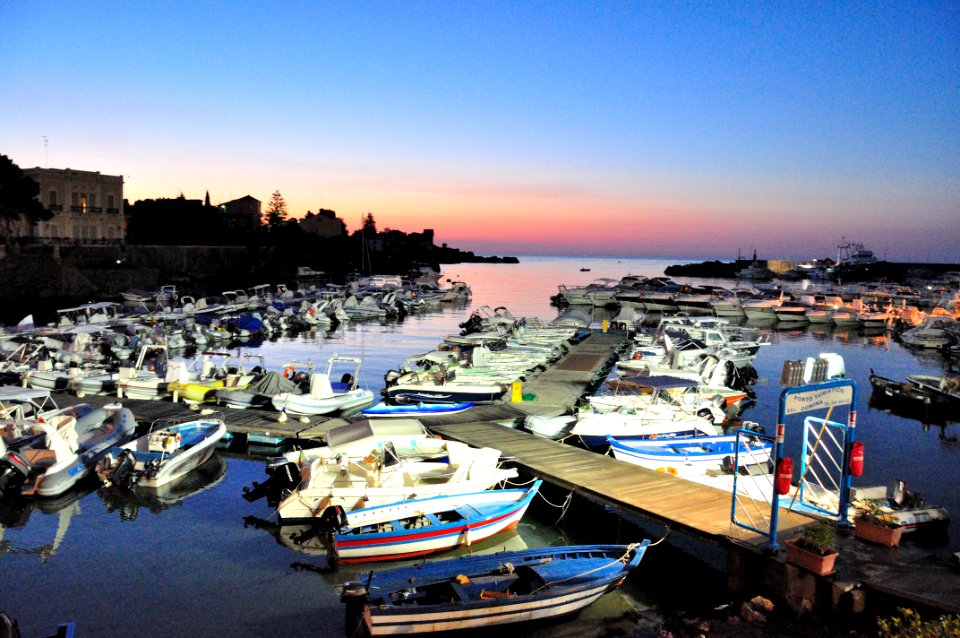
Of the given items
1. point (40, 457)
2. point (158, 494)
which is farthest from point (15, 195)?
point (158, 494)

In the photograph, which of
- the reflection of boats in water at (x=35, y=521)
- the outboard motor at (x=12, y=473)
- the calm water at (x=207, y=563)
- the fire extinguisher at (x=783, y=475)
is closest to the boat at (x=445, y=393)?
the calm water at (x=207, y=563)

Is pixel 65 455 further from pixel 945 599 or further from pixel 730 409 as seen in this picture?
pixel 730 409

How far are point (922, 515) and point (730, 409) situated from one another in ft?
39.9

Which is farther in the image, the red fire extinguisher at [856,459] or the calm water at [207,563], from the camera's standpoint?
the calm water at [207,563]

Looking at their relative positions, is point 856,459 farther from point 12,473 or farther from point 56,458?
point 12,473

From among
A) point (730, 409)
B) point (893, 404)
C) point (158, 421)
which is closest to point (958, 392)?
point (893, 404)

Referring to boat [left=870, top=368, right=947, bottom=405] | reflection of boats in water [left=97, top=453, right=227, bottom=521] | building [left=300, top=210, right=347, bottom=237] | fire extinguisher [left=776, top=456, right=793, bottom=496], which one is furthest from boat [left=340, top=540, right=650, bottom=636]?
building [left=300, top=210, right=347, bottom=237]

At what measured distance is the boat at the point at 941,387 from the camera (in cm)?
2914

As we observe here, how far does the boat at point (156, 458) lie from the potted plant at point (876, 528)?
50.1 feet

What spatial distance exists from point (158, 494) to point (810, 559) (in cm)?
1471

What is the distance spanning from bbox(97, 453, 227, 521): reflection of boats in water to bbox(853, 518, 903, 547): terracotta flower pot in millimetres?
14668

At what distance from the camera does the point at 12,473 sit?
16.7 meters

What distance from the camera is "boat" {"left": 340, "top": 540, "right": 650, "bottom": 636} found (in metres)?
10.1

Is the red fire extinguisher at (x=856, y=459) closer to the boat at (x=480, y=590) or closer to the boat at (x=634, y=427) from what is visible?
the boat at (x=480, y=590)
